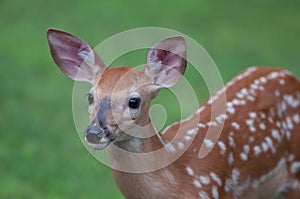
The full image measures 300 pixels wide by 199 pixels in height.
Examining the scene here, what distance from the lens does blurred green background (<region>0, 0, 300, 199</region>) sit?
7.79 metres

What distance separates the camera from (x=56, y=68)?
1098cm

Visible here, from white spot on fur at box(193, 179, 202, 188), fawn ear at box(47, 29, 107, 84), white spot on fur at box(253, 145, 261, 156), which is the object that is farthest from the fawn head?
white spot on fur at box(253, 145, 261, 156)

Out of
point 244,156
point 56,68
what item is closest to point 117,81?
point 244,156

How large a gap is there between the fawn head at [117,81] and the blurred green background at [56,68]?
2101 mm

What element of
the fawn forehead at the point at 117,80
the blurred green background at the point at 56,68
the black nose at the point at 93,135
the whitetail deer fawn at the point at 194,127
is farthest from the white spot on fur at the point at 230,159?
the blurred green background at the point at 56,68

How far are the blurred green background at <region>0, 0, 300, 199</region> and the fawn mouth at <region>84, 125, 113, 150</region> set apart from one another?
2550mm

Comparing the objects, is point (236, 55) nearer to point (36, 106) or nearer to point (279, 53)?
point (279, 53)

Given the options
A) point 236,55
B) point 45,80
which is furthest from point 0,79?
point 236,55

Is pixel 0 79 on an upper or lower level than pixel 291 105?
upper

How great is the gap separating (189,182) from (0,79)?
4.74 m

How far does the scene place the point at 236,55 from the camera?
495 inches

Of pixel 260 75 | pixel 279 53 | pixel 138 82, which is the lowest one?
pixel 279 53

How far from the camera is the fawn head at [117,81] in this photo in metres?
4.97

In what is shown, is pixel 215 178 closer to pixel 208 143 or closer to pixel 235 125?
pixel 208 143
